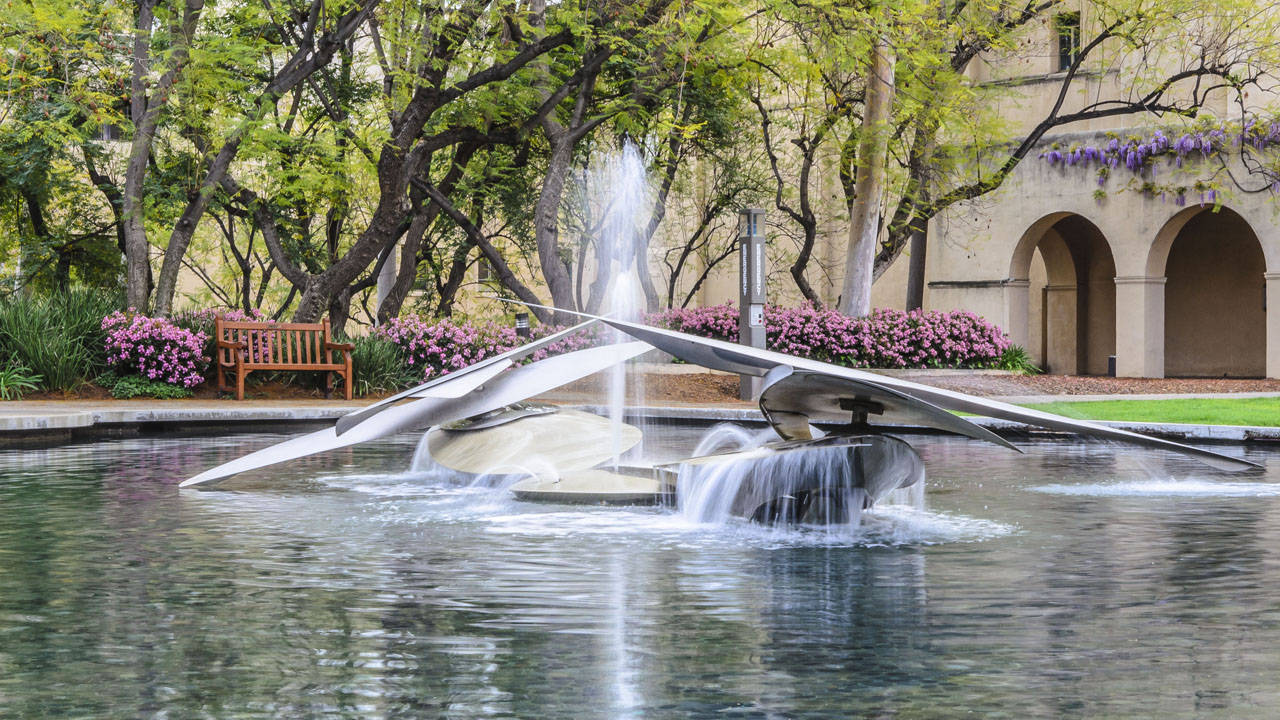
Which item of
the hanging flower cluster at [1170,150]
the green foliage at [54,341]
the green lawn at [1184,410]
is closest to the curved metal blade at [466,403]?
the green lawn at [1184,410]

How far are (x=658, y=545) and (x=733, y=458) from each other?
0.99 m

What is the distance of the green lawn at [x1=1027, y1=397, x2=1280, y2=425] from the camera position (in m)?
13.8

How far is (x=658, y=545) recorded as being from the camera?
22.0 feet

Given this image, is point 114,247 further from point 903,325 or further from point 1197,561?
point 1197,561

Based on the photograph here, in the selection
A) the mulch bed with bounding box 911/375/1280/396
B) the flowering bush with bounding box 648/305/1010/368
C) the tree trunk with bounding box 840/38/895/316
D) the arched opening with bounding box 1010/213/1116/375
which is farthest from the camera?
the arched opening with bounding box 1010/213/1116/375

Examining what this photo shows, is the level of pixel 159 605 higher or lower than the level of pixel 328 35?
lower

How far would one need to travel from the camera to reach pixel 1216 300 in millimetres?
28609

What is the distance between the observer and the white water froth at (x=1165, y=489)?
9039mm

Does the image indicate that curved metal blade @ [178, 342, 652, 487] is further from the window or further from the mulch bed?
the window

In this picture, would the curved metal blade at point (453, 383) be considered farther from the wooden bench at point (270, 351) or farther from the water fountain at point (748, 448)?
the wooden bench at point (270, 351)

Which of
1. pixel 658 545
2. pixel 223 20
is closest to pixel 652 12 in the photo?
pixel 223 20

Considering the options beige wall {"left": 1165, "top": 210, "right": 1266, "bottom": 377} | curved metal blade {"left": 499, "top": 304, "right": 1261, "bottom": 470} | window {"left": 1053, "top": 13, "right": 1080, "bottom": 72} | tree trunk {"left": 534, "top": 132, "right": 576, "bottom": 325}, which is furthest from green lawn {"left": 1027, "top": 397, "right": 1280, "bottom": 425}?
window {"left": 1053, "top": 13, "right": 1080, "bottom": 72}

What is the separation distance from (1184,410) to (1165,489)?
6473 millimetres

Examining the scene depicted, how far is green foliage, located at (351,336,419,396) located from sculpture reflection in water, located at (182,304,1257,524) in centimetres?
1040
